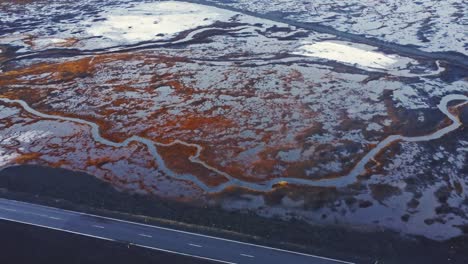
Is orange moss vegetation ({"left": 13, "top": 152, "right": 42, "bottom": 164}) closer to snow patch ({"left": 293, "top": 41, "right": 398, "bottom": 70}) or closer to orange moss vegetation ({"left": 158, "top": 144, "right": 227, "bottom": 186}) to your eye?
orange moss vegetation ({"left": 158, "top": 144, "right": 227, "bottom": 186})

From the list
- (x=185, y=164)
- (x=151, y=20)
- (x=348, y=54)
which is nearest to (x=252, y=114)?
(x=185, y=164)

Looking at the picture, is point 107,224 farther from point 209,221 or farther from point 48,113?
point 48,113

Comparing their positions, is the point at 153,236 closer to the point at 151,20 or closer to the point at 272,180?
the point at 272,180

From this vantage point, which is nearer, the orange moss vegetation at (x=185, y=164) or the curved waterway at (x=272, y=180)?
the curved waterway at (x=272, y=180)

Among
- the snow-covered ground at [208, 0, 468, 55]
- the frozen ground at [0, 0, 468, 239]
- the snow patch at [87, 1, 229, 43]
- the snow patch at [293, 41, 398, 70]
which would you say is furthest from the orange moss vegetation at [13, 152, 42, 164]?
the snow-covered ground at [208, 0, 468, 55]

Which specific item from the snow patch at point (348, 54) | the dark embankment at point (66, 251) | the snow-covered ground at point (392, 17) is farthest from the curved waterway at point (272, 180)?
the snow-covered ground at point (392, 17)

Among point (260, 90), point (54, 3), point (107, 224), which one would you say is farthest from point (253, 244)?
point (54, 3)

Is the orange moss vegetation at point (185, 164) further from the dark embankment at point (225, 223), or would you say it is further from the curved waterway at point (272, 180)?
the dark embankment at point (225, 223)
